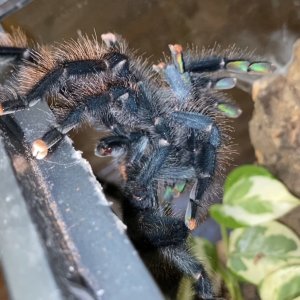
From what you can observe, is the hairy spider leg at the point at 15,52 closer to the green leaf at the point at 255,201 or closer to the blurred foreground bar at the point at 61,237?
the blurred foreground bar at the point at 61,237

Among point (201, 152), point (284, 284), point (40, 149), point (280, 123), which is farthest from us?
point (280, 123)

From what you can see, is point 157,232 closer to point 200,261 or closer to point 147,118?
point 200,261

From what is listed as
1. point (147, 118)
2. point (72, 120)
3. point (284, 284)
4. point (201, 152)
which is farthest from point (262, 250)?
point (72, 120)

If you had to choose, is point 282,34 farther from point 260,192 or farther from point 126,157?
point 126,157

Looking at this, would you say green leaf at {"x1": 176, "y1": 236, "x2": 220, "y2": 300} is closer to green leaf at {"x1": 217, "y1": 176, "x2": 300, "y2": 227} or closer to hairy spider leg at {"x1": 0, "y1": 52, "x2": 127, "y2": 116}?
green leaf at {"x1": 217, "y1": 176, "x2": 300, "y2": 227}

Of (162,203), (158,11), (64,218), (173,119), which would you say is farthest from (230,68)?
(64,218)

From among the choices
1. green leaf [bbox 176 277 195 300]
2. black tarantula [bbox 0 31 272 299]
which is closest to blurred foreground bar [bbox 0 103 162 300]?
black tarantula [bbox 0 31 272 299]
